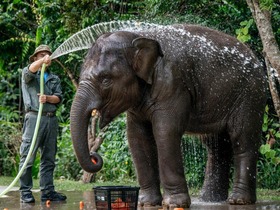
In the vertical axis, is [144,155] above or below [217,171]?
above

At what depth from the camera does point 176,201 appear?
898 cm

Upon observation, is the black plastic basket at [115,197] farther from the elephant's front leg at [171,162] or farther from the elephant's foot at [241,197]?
the elephant's foot at [241,197]

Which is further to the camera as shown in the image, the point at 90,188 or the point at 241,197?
the point at 90,188

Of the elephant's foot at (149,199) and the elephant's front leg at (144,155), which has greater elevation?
the elephant's front leg at (144,155)

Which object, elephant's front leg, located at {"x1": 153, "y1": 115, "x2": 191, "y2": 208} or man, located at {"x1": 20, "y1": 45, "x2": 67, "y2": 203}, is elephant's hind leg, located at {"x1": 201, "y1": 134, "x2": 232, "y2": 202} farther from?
man, located at {"x1": 20, "y1": 45, "x2": 67, "y2": 203}

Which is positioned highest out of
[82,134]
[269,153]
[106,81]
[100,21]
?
[100,21]

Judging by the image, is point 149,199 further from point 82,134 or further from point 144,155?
point 82,134

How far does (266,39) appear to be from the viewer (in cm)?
986

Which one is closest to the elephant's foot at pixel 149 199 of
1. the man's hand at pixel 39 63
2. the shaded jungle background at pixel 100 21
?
the man's hand at pixel 39 63

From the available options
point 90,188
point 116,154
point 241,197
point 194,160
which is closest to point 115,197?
point 241,197

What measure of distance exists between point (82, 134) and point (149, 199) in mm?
1439

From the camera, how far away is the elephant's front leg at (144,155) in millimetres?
9547

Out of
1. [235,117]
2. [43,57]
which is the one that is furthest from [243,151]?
[43,57]

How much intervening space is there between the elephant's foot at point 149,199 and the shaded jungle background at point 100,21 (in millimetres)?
2304
